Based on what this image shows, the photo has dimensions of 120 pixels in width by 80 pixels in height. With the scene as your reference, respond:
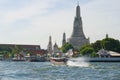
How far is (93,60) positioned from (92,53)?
15396 mm

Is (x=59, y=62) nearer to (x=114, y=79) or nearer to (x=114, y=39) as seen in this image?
(x=114, y=79)

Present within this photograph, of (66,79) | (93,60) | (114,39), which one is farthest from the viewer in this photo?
(114,39)

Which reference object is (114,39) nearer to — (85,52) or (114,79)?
(85,52)

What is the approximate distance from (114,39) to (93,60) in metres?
28.0

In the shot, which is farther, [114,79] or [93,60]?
[93,60]

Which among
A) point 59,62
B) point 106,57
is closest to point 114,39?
point 106,57

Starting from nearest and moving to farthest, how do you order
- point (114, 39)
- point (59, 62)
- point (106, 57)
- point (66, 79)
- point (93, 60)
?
point (66, 79)
point (59, 62)
point (93, 60)
point (106, 57)
point (114, 39)

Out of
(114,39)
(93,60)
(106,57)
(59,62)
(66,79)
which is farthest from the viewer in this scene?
(114,39)

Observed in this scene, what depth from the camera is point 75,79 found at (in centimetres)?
5053

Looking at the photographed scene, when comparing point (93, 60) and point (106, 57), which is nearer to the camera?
point (93, 60)

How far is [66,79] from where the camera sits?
5006cm

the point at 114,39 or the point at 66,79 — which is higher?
the point at 114,39

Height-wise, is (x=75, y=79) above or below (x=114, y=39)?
below

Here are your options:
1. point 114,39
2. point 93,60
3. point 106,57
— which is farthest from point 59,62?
point 114,39
